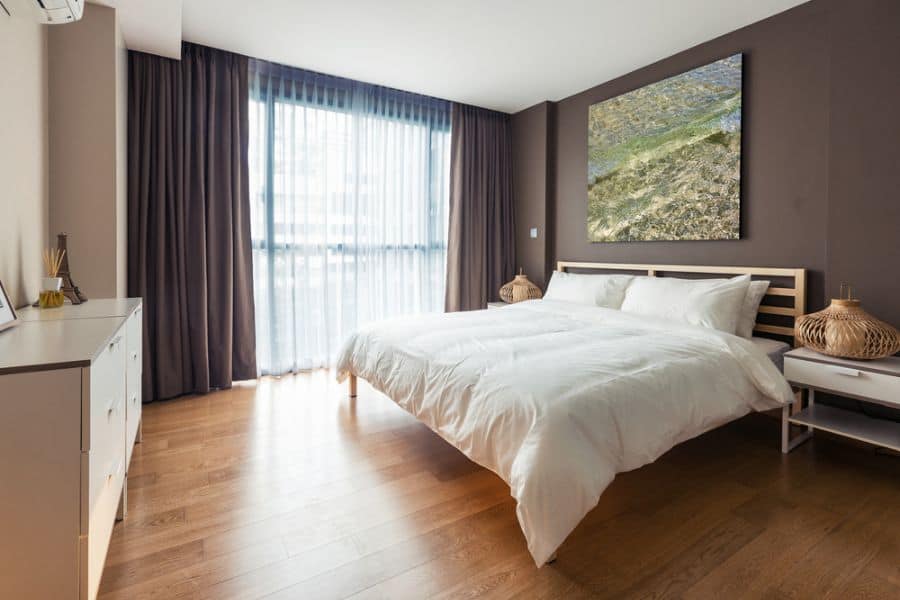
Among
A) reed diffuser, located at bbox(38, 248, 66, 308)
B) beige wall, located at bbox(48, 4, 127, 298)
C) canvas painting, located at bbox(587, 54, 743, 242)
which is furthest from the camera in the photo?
canvas painting, located at bbox(587, 54, 743, 242)

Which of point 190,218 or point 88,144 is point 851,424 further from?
point 88,144

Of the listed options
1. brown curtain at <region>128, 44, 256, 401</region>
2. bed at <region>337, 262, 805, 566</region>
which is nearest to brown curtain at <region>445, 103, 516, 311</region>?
bed at <region>337, 262, 805, 566</region>

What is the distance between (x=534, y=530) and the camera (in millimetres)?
1443

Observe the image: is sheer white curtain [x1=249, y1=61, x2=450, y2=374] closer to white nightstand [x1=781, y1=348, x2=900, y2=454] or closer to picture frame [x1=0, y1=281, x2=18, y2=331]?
picture frame [x1=0, y1=281, x2=18, y2=331]

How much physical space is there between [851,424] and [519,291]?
2611mm

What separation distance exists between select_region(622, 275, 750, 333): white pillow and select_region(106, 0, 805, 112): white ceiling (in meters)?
1.68

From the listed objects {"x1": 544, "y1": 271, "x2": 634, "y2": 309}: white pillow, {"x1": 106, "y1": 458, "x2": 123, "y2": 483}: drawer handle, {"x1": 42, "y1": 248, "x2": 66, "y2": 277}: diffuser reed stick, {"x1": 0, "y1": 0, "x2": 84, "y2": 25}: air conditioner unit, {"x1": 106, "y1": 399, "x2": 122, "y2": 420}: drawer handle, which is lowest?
{"x1": 106, "y1": 458, "x2": 123, "y2": 483}: drawer handle

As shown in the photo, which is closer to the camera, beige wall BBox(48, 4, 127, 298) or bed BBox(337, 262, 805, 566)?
bed BBox(337, 262, 805, 566)

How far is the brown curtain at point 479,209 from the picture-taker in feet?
14.9

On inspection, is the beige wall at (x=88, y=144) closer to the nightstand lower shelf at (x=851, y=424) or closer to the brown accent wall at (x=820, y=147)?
the brown accent wall at (x=820, y=147)

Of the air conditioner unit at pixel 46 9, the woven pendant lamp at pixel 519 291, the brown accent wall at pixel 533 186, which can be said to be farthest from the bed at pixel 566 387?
the air conditioner unit at pixel 46 9

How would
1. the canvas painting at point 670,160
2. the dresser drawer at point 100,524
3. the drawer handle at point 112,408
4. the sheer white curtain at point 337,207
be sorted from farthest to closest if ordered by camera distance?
the sheer white curtain at point 337,207 → the canvas painting at point 670,160 → the drawer handle at point 112,408 → the dresser drawer at point 100,524

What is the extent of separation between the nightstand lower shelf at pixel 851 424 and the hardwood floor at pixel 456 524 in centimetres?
19

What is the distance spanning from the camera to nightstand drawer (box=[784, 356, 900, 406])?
2039 millimetres
